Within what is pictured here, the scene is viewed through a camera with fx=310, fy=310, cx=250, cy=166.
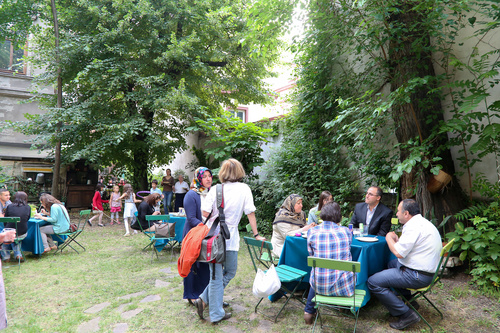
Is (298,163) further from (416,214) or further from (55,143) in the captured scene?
(55,143)

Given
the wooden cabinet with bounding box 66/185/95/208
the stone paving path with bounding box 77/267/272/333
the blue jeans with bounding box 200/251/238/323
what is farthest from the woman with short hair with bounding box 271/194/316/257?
the wooden cabinet with bounding box 66/185/95/208

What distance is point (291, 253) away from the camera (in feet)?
13.7

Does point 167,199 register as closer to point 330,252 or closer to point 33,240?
point 33,240

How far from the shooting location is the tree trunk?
518 cm

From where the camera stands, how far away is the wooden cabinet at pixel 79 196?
14.4 meters

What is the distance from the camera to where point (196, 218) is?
3795 mm

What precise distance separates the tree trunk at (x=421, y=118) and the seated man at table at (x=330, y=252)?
8.31 feet

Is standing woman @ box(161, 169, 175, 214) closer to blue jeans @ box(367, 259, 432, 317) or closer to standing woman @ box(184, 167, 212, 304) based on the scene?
standing woman @ box(184, 167, 212, 304)

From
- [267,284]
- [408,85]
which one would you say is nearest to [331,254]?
[267,284]

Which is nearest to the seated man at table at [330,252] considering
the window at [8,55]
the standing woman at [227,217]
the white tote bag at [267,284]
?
the white tote bag at [267,284]

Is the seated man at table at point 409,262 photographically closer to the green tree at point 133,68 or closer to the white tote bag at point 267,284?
the white tote bag at point 267,284

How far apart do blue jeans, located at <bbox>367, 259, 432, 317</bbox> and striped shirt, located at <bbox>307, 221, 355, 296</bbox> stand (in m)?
0.46

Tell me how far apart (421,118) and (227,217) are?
12.9 ft

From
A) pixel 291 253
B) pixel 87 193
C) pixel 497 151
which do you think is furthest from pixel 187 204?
pixel 87 193
